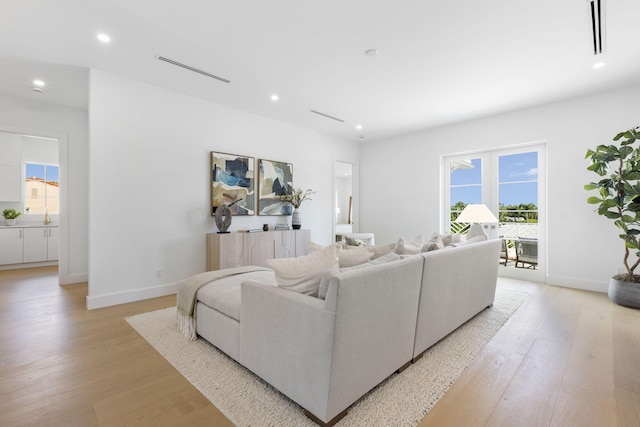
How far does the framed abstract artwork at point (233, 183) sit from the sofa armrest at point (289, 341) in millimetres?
2809

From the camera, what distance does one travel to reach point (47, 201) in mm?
6535

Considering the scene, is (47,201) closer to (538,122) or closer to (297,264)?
(297,264)

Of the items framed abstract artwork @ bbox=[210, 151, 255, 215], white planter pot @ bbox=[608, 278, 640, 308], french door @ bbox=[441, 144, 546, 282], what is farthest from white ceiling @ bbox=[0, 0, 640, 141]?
white planter pot @ bbox=[608, 278, 640, 308]

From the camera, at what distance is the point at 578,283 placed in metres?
4.23

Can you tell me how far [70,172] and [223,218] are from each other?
2.76m

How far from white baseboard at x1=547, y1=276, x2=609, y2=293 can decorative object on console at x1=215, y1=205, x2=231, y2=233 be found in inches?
202

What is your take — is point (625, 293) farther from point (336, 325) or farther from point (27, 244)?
point (27, 244)

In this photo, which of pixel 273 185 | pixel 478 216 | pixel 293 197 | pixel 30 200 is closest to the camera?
pixel 478 216

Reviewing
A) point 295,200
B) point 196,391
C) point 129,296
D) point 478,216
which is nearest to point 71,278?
point 129,296

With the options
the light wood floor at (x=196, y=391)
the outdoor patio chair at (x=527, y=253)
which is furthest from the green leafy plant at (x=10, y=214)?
the outdoor patio chair at (x=527, y=253)

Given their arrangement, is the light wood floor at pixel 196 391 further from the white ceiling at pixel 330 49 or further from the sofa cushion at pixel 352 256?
the white ceiling at pixel 330 49

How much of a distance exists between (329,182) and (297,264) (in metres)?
4.56

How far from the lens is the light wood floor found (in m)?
1.58

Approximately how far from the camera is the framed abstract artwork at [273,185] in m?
4.93
